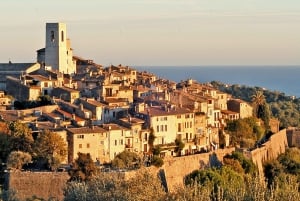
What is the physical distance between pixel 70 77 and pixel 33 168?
52.1 feet

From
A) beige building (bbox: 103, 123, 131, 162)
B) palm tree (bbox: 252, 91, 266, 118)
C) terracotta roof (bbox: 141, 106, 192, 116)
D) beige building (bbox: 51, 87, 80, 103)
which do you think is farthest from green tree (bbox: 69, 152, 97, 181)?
palm tree (bbox: 252, 91, 266, 118)

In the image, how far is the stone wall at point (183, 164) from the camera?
3416cm

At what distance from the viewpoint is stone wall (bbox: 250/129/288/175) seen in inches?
1598

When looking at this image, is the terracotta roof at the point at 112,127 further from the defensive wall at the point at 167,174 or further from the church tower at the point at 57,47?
the church tower at the point at 57,47

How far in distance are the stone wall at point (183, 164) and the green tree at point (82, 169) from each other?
369 cm

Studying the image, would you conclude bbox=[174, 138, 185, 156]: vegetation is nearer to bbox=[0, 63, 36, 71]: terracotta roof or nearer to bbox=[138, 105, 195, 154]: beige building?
bbox=[138, 105, 195, 154]: beige building

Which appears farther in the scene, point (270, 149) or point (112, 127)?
point (270, 149)

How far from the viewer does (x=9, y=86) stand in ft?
145

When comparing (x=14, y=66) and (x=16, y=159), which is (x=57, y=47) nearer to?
(x=14, y=66)

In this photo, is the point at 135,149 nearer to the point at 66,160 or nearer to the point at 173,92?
the point at 66,160

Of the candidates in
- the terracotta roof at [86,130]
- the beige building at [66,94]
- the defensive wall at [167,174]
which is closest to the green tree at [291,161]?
the defensive wall at [167,174]

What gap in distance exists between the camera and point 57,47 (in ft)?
170

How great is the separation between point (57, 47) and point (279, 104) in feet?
77.8

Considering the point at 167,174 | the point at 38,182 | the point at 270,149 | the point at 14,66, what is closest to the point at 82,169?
the point at 38,182
